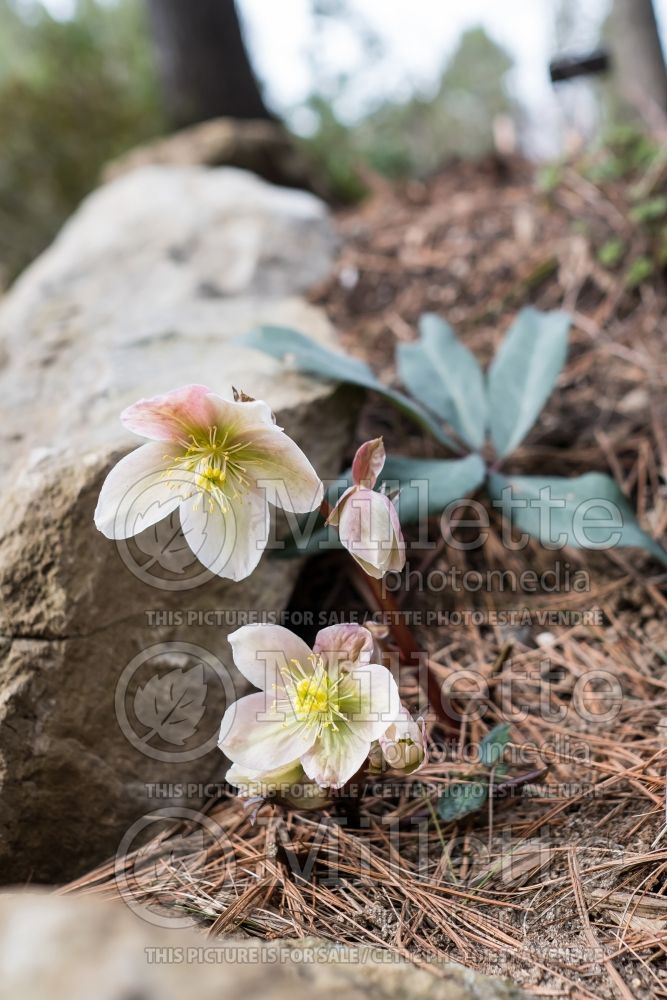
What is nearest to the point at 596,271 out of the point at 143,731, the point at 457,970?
the point at 143,731

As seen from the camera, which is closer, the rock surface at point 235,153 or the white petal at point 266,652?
the white petal at point 266,652

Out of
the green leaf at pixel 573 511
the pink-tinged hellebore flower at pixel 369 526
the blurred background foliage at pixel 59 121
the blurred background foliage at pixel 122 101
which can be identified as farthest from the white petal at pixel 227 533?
the blurred background foliage at pixel 59 121

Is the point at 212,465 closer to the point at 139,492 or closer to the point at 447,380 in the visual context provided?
the point at 139,492

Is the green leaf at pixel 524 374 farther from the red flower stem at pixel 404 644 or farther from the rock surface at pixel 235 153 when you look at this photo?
the rock surface at pixel 235 153

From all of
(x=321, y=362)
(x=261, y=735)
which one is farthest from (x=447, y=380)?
(x=261, y=735)

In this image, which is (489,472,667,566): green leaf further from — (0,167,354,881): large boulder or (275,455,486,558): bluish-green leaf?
(0,167,354,881): large boulder

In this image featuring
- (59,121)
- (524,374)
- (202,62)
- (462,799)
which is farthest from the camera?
(59,121)
